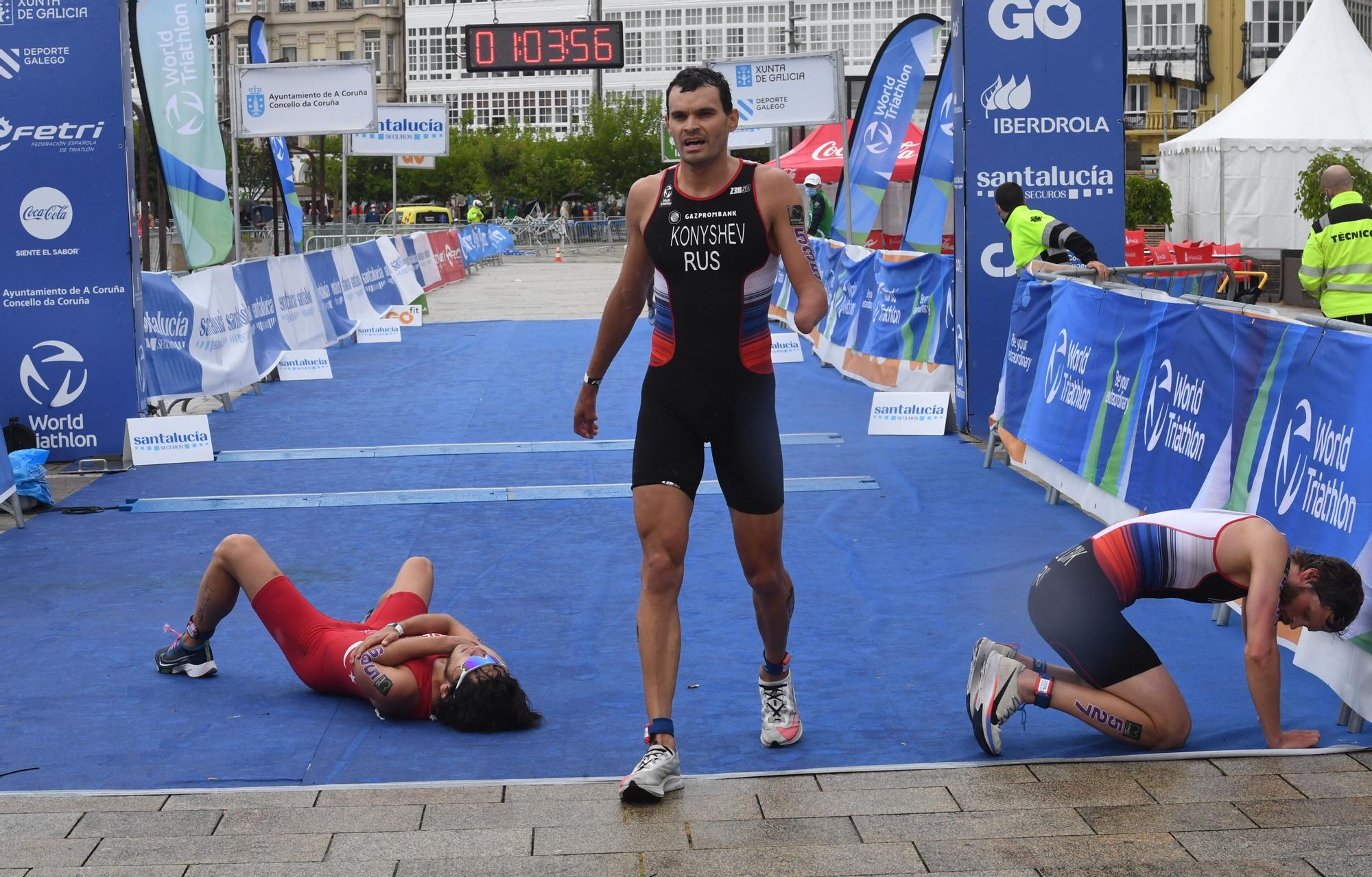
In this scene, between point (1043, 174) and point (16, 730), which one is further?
point (1043, 174)

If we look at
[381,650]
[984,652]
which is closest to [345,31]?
[381,650]

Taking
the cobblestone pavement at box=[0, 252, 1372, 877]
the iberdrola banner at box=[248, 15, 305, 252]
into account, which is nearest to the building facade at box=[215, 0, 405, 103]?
the iberdrola banner at box=[248, 15, 305, 252]

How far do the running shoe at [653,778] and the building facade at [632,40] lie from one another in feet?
325

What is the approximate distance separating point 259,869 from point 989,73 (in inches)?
369

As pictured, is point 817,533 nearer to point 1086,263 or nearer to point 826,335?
point 1086,263

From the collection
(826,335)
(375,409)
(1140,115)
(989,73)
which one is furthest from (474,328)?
(1140,115)

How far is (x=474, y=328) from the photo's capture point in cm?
2292

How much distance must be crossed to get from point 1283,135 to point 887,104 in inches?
523

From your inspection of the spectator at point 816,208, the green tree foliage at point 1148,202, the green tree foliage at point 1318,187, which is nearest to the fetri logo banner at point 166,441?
the spectator at point 816,208

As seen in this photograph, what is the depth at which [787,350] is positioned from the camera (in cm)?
1808

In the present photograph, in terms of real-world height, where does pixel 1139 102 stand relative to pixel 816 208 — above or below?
above

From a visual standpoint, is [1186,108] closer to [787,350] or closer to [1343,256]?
[787,350]

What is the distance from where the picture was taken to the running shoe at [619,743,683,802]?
4363mm

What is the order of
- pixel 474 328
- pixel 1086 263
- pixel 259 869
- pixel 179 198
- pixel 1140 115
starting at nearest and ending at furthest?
pixel 259 869, pixel 1086 263, pixel 179 198, pixel 474 328, pixel 1140 115
